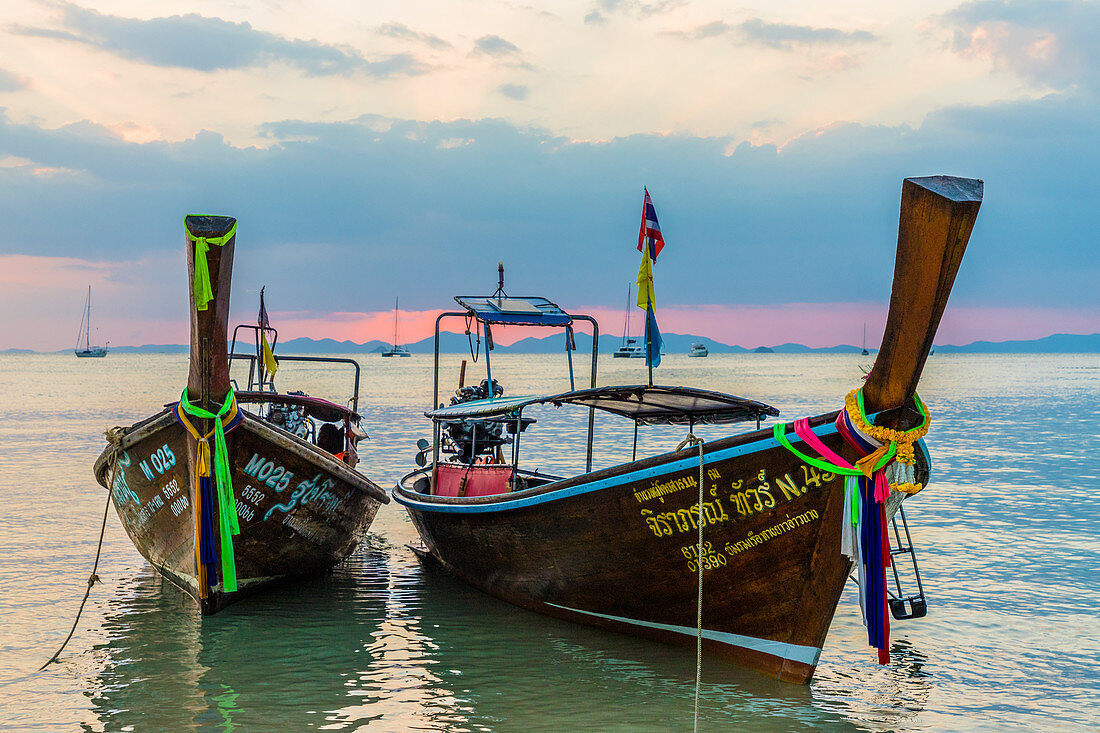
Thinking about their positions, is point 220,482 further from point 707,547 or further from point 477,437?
point 707,547

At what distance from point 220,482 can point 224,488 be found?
75 mm

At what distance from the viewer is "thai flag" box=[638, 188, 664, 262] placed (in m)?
8.29

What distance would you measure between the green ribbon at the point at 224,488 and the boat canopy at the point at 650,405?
7.39 feet

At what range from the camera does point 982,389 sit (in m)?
64.8

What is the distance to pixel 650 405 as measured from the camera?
9.04m

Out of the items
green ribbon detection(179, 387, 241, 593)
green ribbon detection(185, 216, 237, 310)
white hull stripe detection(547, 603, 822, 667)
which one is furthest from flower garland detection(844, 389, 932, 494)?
green ribbon detection(179, 387, 241, 593)

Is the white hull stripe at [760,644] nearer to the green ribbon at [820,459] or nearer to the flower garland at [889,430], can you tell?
the green ribbon at [820,459]

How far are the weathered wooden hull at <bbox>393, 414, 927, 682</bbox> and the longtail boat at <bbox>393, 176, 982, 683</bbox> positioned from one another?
11mm

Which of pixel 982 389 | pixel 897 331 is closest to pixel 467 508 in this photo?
Result: pixel 897 331

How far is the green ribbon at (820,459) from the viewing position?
5.81 metres

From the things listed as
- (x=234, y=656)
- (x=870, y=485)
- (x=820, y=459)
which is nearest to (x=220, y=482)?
(x=234, y=656)

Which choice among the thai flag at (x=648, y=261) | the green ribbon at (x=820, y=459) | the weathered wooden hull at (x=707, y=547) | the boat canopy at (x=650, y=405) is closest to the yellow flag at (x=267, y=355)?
the boat canopy at (x=650, y=405)

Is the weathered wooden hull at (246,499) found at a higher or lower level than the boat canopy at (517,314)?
lower

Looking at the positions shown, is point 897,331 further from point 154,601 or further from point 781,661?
point 154,601
